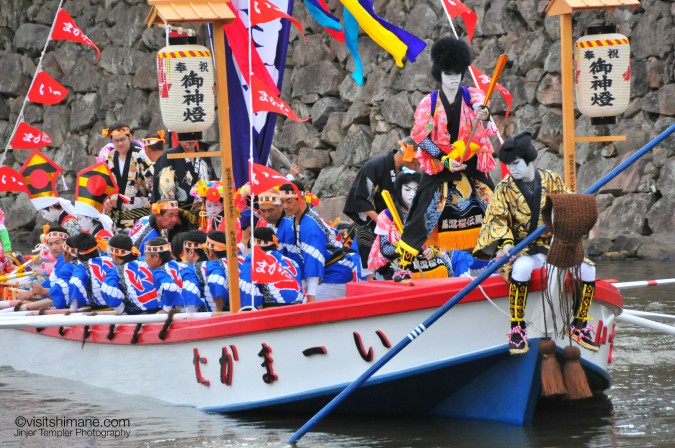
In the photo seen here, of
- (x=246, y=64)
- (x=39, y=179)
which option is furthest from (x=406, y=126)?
(x=246, y=64)

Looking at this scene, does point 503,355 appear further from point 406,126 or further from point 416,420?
point 406,126

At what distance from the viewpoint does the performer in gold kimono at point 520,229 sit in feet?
24.4

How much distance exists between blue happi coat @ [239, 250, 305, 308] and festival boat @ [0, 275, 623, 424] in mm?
372

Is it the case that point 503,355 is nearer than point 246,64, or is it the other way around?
point 503,355

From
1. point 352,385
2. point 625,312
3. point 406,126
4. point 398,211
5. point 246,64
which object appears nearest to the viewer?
point 352,385

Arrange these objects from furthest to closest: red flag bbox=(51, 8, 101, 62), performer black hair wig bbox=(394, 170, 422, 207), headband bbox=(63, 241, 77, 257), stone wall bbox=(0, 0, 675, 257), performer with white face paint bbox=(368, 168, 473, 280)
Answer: stone wall bbox=(0, 0, 675, 257)
red flag bbox=(51, 8, 101, 62)
headband bbox=(63, 241, 77, 257)
performer black hair wig bbox=(394, 170, 422, 207)
performer with white face paint bbox=(368, 168, 473, 280)

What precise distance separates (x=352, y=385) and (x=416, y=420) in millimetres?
1031

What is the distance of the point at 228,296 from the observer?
905cm

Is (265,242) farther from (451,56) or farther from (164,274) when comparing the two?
(451,56)

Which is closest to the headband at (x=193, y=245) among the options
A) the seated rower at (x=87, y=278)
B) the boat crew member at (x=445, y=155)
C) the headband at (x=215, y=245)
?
the headband at (x=215, y=245)

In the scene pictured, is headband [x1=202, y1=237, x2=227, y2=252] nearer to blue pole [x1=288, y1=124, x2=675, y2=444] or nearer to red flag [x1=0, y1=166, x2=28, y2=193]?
blue pole [x1=288, y1=124, x2=675, y2=444]

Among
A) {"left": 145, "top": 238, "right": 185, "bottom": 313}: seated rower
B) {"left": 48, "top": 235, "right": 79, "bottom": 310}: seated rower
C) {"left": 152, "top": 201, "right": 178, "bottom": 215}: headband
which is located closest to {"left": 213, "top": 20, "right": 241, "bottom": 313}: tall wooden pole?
{"left": 145, "top": 238, "right": 185, "bottom": 313}: seated rower

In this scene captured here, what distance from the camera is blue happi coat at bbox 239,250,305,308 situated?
8.81 meters
